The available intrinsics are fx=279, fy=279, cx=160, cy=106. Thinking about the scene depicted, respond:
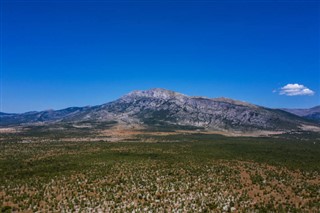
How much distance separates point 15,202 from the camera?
37.0m

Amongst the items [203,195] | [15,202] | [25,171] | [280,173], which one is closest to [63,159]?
[25,171]

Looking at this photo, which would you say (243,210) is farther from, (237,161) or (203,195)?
(237,161)

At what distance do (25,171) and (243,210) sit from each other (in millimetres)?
41565

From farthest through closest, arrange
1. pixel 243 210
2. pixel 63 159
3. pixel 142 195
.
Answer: pixel 63 159, pixel 142 195, pixel 243 210

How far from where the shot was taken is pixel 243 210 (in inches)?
1399

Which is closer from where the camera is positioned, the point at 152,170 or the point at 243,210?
the point at 243,210

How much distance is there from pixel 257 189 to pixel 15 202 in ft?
118

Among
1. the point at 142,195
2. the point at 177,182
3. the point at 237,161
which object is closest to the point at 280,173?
the point at 237,161

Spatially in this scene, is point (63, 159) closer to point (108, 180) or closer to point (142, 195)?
point (108, 180)

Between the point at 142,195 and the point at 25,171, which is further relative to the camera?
the point at 25,171

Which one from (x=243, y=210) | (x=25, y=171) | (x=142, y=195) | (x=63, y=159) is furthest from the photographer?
(x=63, y=159)

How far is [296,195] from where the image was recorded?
42750 mm

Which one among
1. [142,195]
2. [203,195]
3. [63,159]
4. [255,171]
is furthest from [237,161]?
[63,159]

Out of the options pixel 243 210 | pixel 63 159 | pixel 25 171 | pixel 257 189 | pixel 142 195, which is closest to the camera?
pixel 243 210
